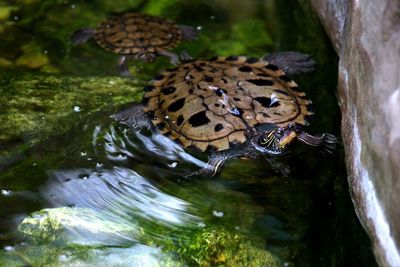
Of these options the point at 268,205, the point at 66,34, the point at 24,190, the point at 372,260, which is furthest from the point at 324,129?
the point at 66,34

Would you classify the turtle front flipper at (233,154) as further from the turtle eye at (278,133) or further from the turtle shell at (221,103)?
the turtle eye at (278,133)

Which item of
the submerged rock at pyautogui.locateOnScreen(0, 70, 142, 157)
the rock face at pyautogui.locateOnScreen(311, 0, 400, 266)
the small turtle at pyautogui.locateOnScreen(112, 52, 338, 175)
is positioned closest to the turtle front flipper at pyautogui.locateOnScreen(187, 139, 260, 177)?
the small turtle at pyautogui.locateOnScreen(112, 52, 338, 175)

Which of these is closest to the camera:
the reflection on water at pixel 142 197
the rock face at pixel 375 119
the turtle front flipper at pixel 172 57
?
the rock face at pixel 375 119

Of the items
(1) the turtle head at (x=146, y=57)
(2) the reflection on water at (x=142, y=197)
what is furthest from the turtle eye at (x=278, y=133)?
(1) the turtle head at (x=146, y=57)

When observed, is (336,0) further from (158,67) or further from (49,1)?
(49,1)

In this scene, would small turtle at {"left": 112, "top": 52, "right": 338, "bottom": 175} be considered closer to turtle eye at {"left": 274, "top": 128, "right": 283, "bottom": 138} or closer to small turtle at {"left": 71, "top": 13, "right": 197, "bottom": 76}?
turtle eye at {"left": 274, "top": 128, "right": 283, "bottom": 138}

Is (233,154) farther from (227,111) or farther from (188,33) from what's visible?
(188,33)

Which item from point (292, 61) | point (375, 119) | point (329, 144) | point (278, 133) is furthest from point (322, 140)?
point (375, 119)

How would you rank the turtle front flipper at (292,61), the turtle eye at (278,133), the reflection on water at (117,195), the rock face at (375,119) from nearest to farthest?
1. the rock face at (375,119)
2. the reflection on water at (117,195)
3. the turtle eye at (278,133)
4. the turtle front flipper at (292,61)
